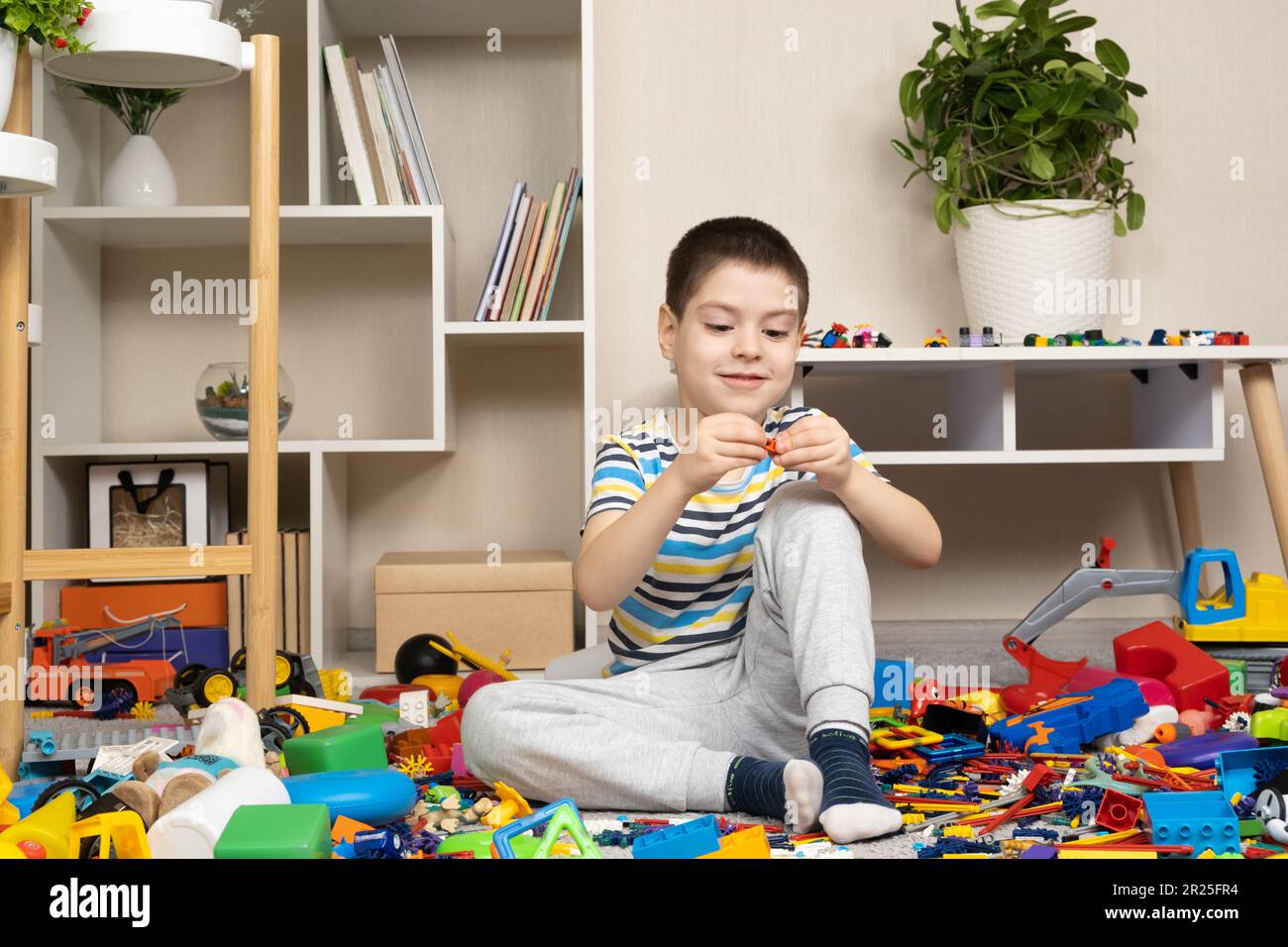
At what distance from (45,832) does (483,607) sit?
3.46 ft

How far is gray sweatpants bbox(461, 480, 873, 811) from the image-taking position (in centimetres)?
99

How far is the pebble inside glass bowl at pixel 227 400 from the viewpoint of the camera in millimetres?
1901

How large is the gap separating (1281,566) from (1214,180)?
0.73 meters

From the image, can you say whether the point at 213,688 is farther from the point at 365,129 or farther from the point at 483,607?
the point at 365,129

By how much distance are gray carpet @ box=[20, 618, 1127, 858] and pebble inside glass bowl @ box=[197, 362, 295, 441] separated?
1.58 ft

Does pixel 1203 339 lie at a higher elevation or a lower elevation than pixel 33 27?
lower

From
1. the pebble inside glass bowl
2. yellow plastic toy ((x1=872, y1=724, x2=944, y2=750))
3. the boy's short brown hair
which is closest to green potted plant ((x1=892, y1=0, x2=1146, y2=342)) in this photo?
the boy's short brown hair

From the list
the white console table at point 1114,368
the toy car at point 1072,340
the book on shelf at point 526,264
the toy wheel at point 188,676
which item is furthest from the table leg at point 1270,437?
the toy wheel at point 188,676

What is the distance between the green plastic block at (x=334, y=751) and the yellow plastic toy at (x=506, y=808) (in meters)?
0.14

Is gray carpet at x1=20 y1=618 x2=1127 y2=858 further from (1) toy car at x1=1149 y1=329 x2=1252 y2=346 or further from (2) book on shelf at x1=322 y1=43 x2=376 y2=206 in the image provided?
(2) book on shelf at x1=322 y1=43 x2=376 y2=206

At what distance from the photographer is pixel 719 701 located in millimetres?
1130

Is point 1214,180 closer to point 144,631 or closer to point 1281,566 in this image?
point 1281,566

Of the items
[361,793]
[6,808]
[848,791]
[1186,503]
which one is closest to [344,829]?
[361,793]
